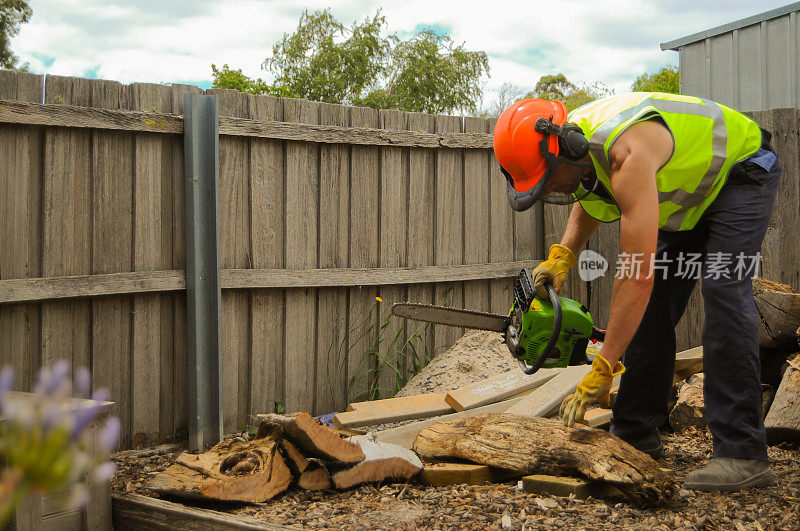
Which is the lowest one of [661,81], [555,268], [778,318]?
[778,318]

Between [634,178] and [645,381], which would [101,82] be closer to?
[634,178]

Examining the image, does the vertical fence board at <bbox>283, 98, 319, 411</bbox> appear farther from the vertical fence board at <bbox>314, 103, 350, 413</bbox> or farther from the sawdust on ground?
the sawdust on ground

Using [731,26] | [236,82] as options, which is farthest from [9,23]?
[731,26]

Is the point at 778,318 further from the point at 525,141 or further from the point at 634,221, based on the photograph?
the point at 525,141

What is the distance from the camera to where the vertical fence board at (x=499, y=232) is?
6.17 m

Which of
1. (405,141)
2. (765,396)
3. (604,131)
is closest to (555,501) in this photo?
(604,131)

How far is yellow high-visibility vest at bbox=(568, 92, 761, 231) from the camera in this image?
3023 mm

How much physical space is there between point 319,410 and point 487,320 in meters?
2.11

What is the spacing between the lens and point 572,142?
2994mm

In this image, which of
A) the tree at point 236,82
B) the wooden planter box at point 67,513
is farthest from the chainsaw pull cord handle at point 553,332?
the tree at point 236,82

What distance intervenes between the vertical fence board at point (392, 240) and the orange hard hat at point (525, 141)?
96.6 inches

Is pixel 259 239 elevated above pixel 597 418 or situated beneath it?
elevated above

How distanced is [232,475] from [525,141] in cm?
208

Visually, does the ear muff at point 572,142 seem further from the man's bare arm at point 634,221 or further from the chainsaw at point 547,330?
the chainsaw at point 547,330
